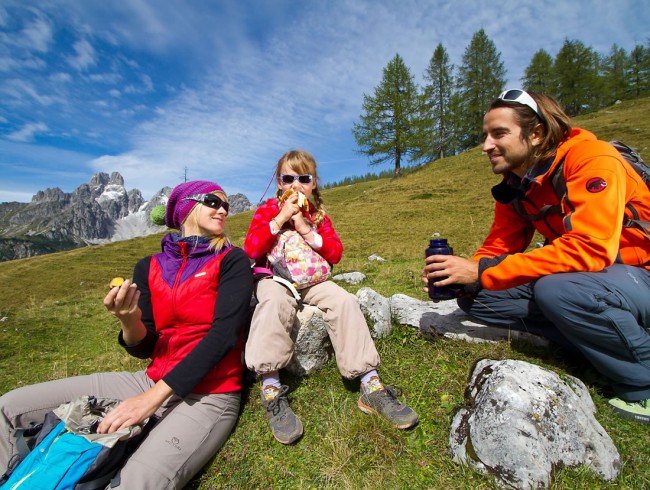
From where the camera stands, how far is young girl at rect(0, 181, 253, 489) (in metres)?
2.37

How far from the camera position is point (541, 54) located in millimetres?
48969

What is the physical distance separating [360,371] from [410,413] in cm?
54

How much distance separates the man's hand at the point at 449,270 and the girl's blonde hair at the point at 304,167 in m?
1.71

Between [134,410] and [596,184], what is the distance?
12.6 ft

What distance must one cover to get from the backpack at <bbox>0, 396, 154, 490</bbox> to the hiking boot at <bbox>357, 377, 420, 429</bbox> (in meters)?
1.80

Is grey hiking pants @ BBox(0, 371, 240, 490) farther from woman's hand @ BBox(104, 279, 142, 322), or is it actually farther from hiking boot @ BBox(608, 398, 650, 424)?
hiking boot @ BBox(608, 398, 650, 424)

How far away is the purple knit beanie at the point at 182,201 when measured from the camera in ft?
10.9

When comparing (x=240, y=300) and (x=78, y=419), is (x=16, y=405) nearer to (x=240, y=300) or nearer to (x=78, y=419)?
(x=78, y=419)

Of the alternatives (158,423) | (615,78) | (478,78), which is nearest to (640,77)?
(615,78)

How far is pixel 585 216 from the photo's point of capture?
7.99ft

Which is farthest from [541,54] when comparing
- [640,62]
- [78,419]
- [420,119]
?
[78,419]

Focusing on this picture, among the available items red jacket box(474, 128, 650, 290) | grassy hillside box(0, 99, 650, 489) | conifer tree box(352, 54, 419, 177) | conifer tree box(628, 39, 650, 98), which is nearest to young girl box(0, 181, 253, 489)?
grassy hillside box(0, 99, 650, 489)

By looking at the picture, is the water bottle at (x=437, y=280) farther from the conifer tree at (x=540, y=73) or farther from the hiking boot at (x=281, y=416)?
the conifer tree at (x=540, y=73)

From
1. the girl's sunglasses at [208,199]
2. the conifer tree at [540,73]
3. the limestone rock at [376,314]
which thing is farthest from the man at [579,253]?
the conifer tree at [540,73]
